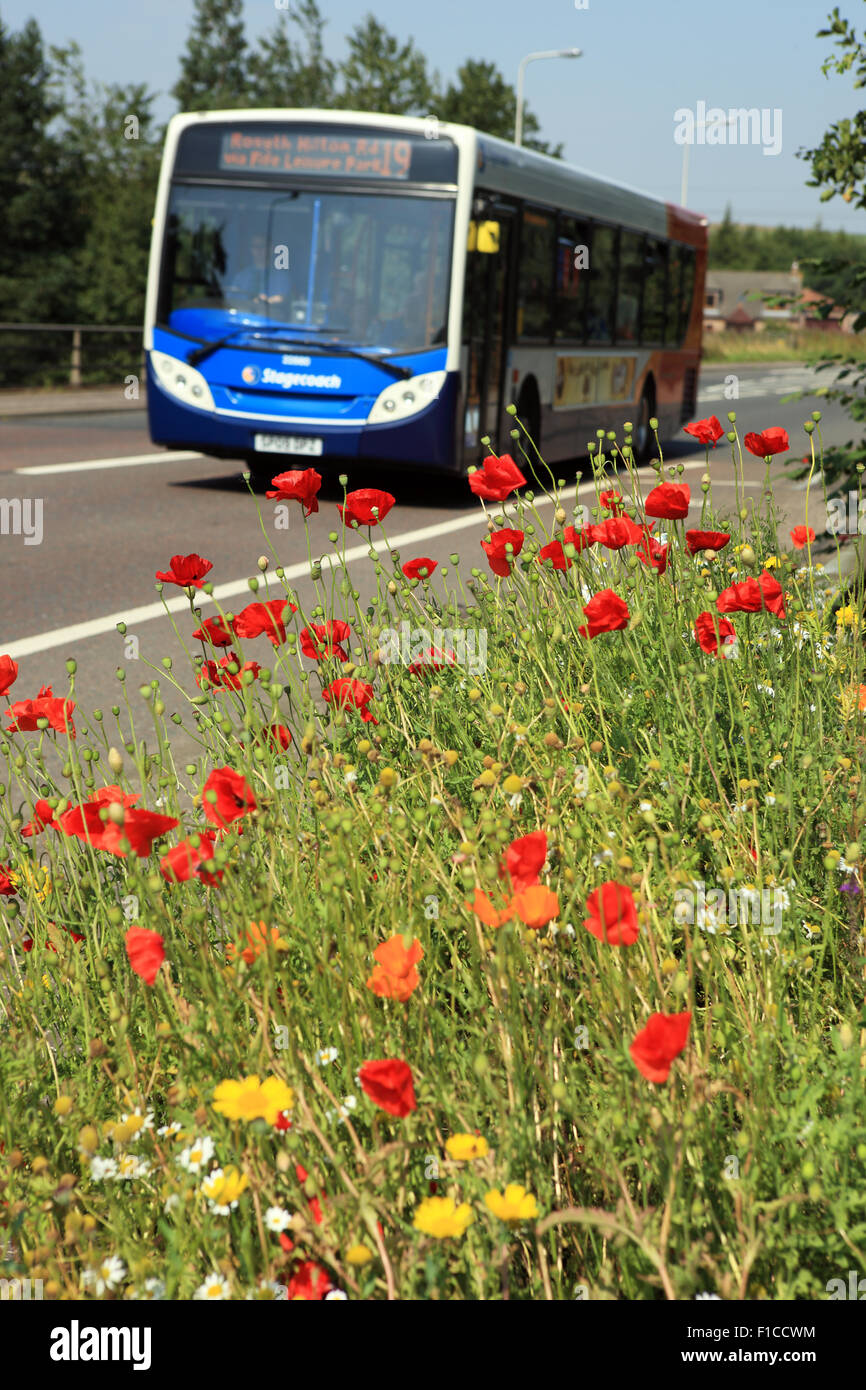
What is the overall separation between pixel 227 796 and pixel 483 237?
1047 centimetres

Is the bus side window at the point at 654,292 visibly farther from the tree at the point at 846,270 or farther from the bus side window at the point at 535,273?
the tree at the point at 846,270

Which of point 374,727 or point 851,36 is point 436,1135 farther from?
point 851,36

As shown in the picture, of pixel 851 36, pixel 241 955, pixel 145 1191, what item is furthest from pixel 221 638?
pixel 851 36

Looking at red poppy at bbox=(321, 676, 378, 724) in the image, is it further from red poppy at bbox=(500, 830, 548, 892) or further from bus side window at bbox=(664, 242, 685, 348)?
bus side window at bbox=(664, 242, 685, 348)

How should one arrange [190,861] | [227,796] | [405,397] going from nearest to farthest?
[190,861]
[227,796]
[405,397]

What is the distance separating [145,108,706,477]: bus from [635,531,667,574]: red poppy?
811 cm

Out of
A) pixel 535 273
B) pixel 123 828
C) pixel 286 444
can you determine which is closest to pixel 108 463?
pixel 286 444

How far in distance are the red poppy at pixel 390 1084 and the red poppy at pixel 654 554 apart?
206 cm

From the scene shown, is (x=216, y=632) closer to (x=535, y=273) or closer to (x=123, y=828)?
(x=123, y=828)

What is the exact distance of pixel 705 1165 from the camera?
188 cm

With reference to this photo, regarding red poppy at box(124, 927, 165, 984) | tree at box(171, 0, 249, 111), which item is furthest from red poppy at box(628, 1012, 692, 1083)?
tree at box(171, 0, 249, 111)

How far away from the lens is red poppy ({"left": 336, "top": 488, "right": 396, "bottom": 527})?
3380mm

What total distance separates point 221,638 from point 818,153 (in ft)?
15.8

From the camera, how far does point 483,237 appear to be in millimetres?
11930
